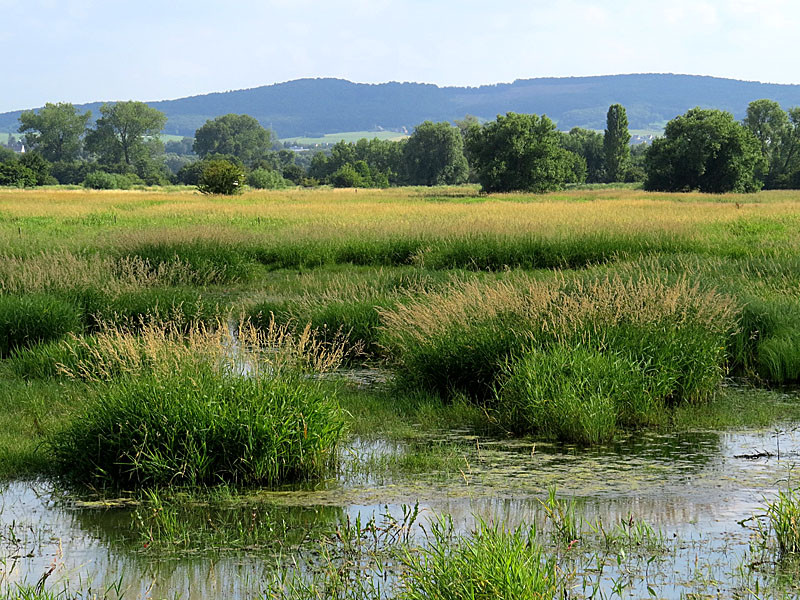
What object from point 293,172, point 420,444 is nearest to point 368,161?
point 293,172

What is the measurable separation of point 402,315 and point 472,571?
6858 mm

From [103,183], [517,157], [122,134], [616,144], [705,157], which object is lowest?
[103,183]

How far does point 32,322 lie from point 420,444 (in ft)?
24.1

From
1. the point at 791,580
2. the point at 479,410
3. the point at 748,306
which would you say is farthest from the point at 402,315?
the point at 791,580

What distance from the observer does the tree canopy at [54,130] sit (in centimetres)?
16012

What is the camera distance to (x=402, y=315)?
35.9 feet

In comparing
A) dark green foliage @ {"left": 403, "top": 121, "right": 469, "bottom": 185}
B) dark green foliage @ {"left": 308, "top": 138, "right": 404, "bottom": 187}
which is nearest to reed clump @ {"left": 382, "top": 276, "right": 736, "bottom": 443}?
dark green foliage @ {"left": 403, "top": 121, "right": 469, "bottom": 185}

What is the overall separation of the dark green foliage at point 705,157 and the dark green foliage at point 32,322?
213 ft

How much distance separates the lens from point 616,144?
101m

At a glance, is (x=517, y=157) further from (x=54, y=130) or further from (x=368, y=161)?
(x=54, y=130)

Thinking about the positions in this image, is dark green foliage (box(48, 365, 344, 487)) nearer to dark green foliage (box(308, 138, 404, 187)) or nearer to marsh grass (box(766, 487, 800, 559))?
marsh grass (box(766, 487, 800, 559))

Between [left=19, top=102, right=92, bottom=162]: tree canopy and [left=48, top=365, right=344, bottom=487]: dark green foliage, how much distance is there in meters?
165

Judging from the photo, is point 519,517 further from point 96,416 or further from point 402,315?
point 402,315

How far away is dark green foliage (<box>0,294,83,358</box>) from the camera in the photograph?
1286cm
